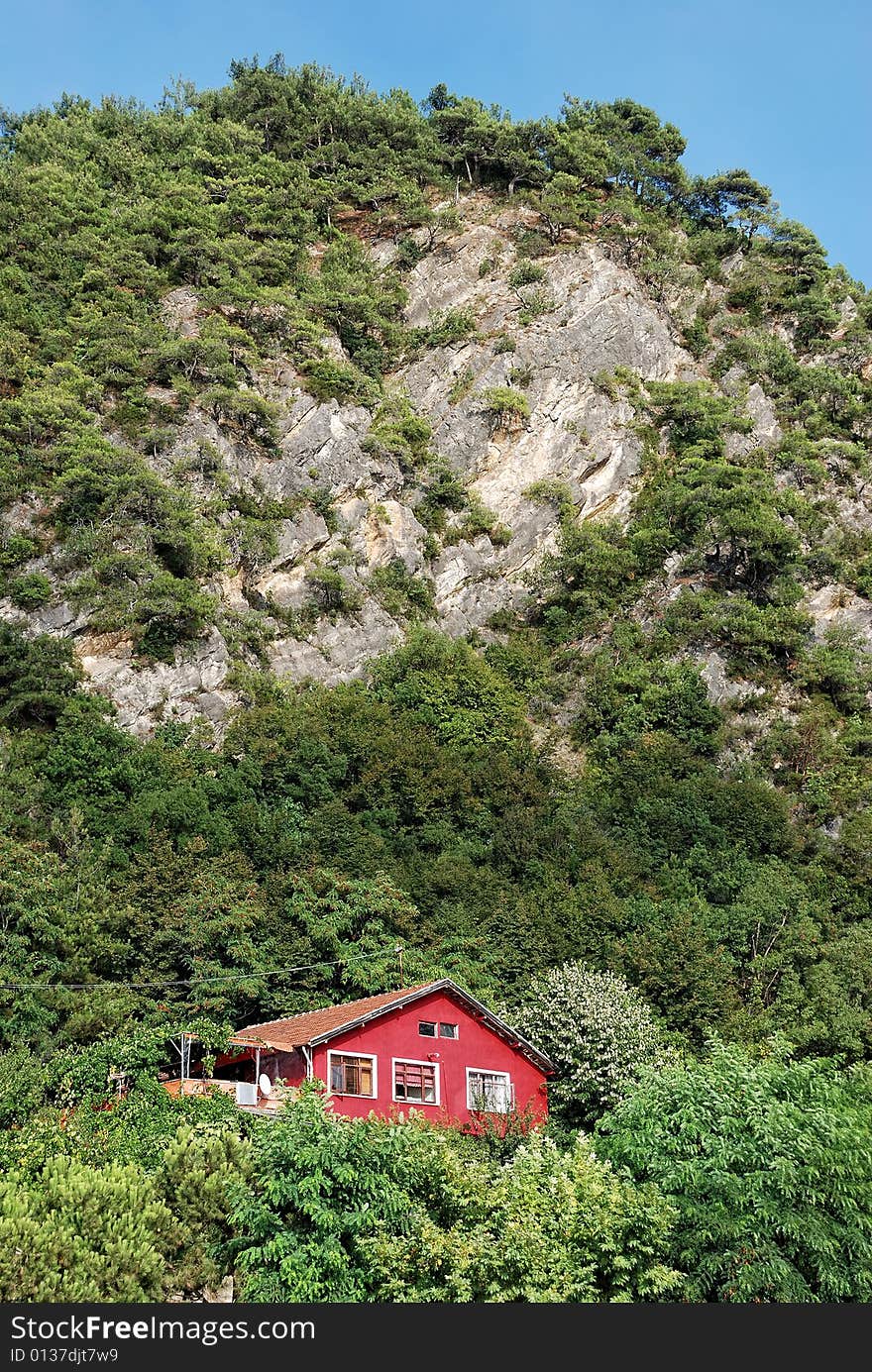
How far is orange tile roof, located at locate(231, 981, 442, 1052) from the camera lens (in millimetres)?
23781

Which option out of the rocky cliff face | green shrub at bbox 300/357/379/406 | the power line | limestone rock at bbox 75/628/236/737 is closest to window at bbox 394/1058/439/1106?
the power line

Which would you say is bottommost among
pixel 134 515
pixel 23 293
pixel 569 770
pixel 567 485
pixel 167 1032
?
pixel 167 1032

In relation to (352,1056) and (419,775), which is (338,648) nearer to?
(419,775)

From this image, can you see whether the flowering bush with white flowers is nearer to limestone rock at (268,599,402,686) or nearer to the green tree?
the green tree

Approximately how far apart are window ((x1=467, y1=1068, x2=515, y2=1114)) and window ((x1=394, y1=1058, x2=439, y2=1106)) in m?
0.95

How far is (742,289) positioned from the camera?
59.6m

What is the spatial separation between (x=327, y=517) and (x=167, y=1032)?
27688mm

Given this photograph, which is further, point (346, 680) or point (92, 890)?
point (346, 680)

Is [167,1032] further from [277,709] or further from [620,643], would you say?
[620,643]

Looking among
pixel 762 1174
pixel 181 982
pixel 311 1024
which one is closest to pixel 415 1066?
pixel 311 1024

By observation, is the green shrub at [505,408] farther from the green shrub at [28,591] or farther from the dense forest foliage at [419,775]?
the green shrub at [28,591]

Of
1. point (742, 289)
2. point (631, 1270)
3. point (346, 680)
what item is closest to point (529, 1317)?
point (631, 1270)

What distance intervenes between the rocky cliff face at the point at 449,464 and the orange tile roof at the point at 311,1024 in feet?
48.9

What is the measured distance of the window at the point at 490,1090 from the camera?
83.8ft
